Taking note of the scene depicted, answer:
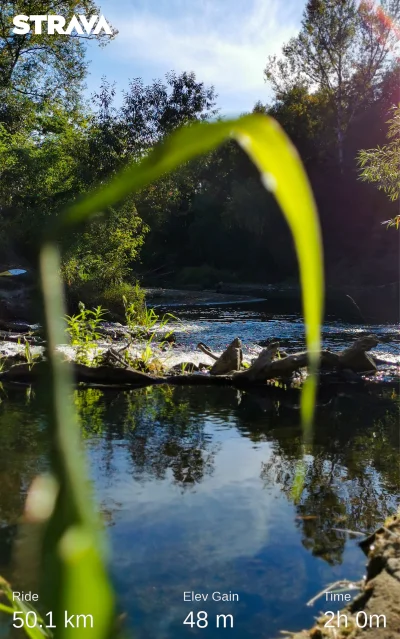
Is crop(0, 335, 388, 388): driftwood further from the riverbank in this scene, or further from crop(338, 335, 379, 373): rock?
the riverbank

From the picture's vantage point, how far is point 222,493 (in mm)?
4203

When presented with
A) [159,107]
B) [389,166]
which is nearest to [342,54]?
[159,107]

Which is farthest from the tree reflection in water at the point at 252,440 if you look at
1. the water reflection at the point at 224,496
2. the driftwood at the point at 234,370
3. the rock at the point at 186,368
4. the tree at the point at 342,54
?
the tree at the point at 342,54

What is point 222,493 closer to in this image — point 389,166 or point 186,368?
point 186,368

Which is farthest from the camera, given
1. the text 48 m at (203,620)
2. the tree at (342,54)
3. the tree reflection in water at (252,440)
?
the tree at (342,54)

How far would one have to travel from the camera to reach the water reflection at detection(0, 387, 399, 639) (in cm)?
294

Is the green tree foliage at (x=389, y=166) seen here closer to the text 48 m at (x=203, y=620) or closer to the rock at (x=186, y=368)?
the rock at (x=186, y=368)

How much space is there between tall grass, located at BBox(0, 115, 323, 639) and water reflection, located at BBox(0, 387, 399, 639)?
120 cm

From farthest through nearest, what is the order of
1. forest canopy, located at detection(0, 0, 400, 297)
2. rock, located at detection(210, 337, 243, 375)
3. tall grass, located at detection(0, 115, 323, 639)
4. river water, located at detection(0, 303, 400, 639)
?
forest canopy, located at detection(0, 0, 400, 297)
rock, located at detection(210, 337, 243, 375)
river water, located at detection(0, 303, 400, 639)
tall grass, located at detection(0, 115, 323, 639)

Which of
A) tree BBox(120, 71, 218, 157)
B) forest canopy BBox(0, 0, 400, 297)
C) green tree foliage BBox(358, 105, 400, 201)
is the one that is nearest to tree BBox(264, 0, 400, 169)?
forest canopy BBox(0, 0, 400, 297)

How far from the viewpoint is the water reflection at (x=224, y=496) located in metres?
2.94

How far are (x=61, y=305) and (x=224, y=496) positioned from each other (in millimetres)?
4068

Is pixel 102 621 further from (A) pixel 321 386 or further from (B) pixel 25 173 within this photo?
(B) pixel 25 173

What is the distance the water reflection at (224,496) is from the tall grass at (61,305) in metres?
1.20
